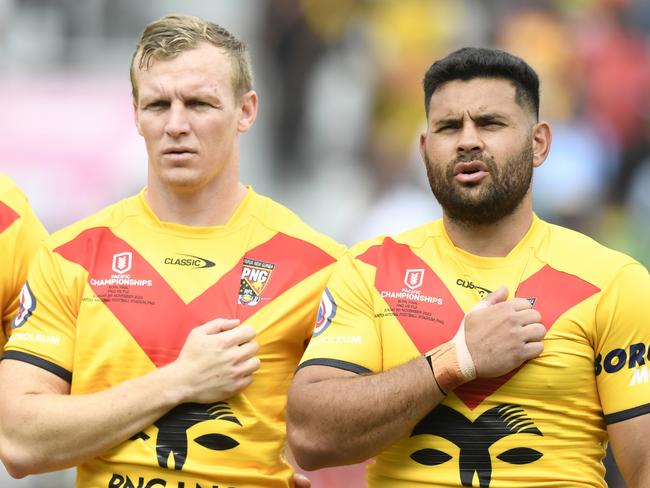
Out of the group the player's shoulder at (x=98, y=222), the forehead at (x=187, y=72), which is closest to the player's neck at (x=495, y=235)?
the forehead at (x=187, y=72)

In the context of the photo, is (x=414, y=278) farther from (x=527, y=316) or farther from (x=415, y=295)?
(x=527, y=316)

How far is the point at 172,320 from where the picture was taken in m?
4.41

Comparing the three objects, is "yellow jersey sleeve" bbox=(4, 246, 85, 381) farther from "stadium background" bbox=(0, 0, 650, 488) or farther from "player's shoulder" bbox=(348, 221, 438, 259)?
"stadium background" bbox=(0, 0, 650, 488)

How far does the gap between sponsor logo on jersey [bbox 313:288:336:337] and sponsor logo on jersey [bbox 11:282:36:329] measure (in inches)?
43.6

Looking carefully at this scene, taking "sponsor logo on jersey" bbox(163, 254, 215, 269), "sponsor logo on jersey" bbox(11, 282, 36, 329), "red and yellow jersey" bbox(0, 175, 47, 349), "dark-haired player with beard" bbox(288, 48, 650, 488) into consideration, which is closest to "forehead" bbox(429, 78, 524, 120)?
"dark-haired player with beard" bbox(288, 48, 650, 488)

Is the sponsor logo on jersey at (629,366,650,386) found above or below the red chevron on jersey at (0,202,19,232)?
below

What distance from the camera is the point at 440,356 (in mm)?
4016

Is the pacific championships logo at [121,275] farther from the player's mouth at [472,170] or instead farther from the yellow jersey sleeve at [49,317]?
the player's mouth at [472,170]

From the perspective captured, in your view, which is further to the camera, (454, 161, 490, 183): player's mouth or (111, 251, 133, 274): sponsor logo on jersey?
(111, 251, 133, 274): sponsor logo on jersey

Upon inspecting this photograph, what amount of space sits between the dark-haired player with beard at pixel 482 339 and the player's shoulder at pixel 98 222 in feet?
3.06

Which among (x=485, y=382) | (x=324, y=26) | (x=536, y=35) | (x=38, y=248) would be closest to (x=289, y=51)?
(x=324, y=26)

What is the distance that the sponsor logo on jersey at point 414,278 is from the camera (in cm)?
434

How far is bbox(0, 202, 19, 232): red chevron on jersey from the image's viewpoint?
488cm

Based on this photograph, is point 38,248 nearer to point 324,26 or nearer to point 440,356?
point 440,356
